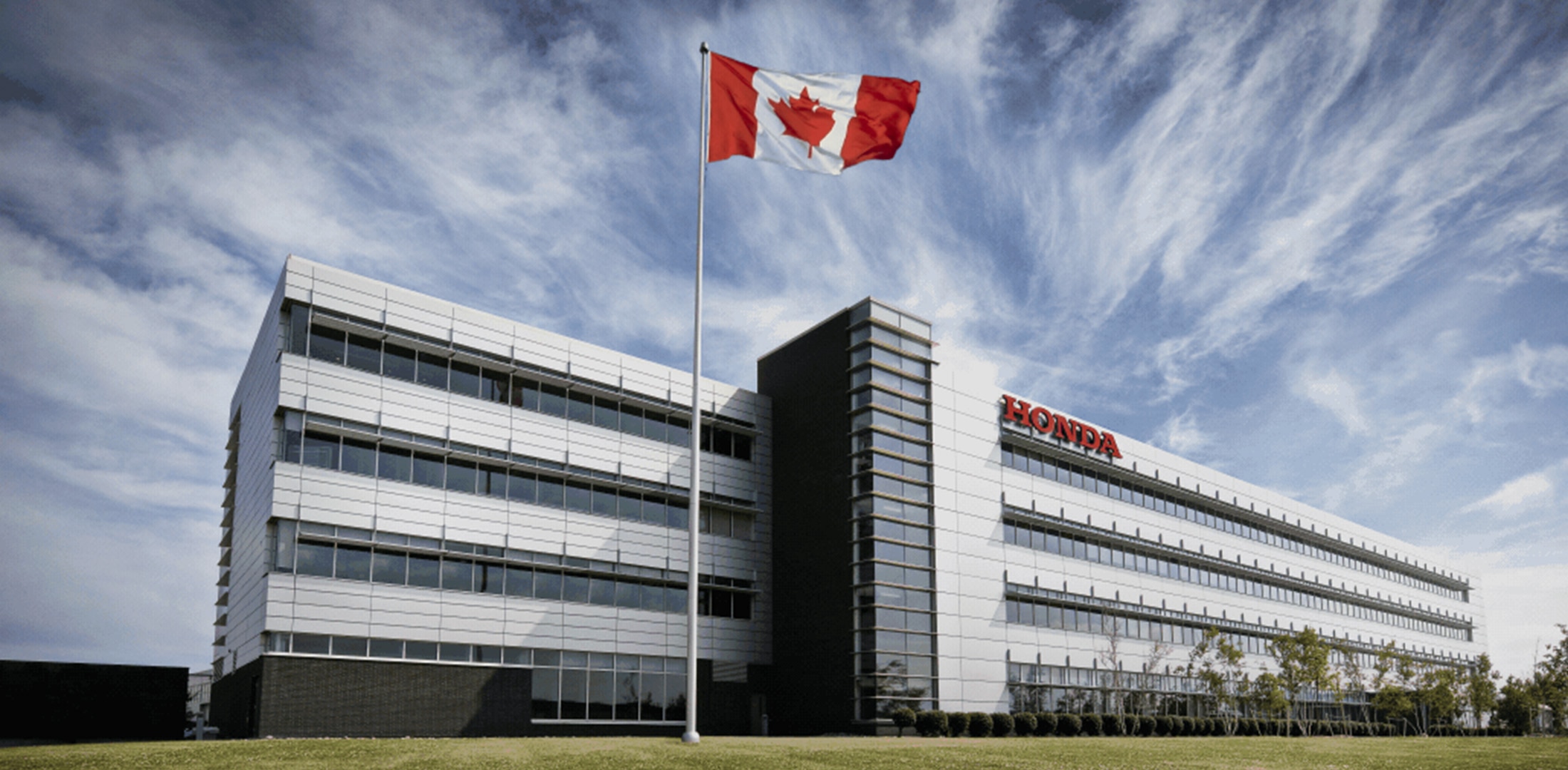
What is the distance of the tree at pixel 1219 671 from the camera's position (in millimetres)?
60938

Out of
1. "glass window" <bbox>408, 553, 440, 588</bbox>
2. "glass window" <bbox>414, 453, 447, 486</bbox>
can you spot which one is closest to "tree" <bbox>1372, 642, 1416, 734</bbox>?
"glass window" <bbox>408, 553, 440, 588</bbox>

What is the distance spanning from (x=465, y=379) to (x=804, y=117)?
19.3m

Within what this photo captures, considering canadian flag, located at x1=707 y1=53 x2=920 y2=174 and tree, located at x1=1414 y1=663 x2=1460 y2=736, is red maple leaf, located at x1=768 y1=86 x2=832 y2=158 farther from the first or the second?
tree, located at x1=1414 y1=663 x2=1460 y2=736

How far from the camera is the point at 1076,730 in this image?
47.6 metres

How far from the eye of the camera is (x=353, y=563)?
38.1 metres

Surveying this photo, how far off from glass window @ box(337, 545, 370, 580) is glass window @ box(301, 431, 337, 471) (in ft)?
9.88

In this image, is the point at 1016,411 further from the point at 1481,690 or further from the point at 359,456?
the point at 1481,690

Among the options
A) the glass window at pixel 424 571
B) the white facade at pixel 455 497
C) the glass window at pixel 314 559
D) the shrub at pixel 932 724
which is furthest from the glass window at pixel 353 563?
the shrub at pixel 932 724

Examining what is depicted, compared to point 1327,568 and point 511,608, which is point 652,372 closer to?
point 511,608

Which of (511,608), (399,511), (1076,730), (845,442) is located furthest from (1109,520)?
(399,511)

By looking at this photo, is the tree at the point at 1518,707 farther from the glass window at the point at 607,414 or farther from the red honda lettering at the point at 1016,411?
the glass window at the point at 607,414

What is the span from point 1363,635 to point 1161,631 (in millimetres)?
32198

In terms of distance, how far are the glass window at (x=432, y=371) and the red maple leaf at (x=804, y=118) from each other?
18.8 meters

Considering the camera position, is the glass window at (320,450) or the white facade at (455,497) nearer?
the white facade at (455,497)
